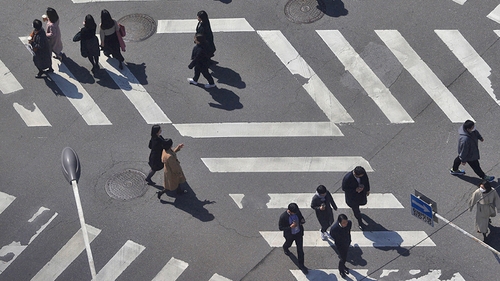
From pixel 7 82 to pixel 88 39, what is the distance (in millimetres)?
2458

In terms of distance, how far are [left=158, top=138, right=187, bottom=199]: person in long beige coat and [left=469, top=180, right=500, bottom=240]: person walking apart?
594 cm

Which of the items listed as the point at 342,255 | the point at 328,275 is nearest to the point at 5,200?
the point at 328,275

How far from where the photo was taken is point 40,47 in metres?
20.4

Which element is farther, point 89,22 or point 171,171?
point 89,22

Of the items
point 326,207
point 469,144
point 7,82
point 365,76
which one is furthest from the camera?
point 7,82

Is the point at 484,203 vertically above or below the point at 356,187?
above

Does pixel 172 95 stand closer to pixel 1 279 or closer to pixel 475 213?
pixel 1 279

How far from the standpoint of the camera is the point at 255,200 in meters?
18.2

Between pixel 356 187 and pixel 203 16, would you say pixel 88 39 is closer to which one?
pixel 203 16

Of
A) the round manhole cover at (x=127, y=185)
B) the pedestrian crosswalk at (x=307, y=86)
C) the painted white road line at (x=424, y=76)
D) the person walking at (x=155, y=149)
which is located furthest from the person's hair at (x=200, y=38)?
the painted white road line at (x=424, y=76)

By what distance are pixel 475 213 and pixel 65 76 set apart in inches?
409

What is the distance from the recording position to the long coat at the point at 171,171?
1747 cm

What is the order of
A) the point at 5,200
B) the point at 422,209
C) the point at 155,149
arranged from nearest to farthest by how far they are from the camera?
1. the point at 422,209
2. the point at 155,149
3. the point at 5,200

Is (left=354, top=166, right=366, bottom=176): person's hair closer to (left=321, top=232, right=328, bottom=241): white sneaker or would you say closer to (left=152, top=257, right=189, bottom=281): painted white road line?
(left=321, top=232, right=328, bottom=241): white sneaker
